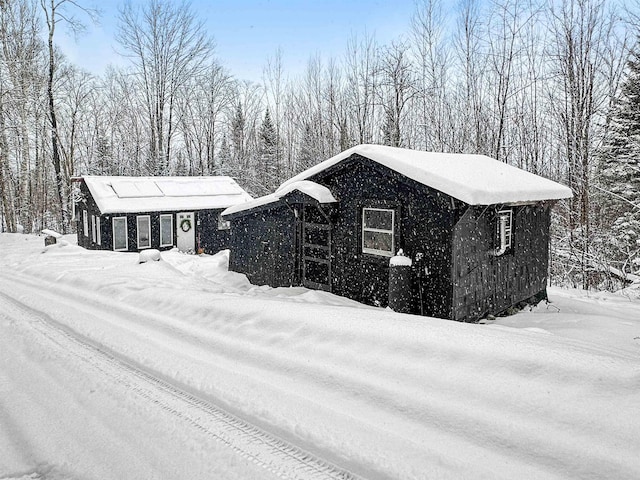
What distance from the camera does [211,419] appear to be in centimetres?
429

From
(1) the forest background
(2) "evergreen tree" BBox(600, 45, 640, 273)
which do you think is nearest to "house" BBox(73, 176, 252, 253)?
(1) the forest background

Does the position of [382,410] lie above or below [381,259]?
below

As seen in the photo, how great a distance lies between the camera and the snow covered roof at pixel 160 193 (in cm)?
2011

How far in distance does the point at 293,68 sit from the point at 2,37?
20.4 m

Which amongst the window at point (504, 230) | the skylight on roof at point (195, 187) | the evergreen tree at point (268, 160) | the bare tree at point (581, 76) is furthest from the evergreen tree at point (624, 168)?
the evergreen tree at point (268, 160)

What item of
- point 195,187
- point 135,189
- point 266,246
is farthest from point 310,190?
point 195,187

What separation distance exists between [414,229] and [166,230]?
1461 centimetres

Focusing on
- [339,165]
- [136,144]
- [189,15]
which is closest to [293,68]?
[189,15]

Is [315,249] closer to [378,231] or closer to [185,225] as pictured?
[378,231]

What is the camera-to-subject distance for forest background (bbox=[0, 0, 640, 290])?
719 inches

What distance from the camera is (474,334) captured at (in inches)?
218

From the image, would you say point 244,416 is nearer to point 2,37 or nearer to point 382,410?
point 382,410

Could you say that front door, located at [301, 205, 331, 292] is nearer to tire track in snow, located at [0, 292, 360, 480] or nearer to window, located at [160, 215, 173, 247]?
tire track in snow, located at [0, 292, 360, 480]

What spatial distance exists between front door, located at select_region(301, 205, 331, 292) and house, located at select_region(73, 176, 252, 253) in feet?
29.8
